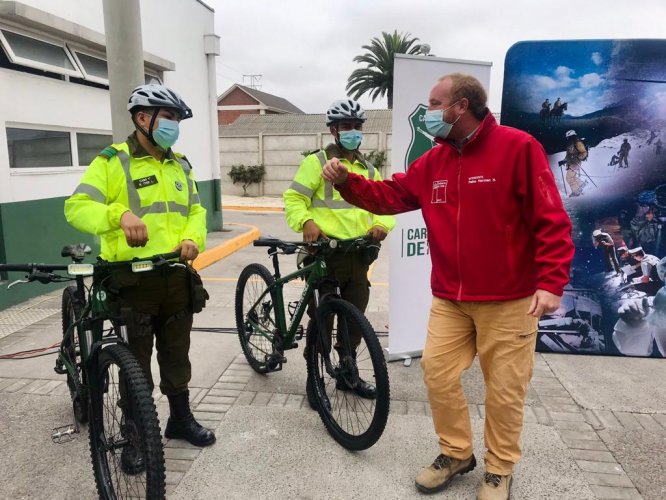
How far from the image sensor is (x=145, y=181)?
2.66m

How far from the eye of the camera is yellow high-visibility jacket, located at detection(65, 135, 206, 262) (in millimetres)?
2467

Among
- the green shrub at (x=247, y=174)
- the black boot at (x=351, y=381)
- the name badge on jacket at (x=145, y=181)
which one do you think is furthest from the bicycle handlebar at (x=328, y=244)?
the green shrub at (x=247, y=174)

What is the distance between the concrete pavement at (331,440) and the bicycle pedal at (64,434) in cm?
6

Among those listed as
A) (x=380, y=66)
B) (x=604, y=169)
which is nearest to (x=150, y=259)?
(x=604, y=169)

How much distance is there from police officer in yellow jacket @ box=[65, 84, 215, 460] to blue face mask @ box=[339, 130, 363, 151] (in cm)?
102

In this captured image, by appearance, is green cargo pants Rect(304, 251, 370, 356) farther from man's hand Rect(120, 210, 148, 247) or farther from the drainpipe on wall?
the drainpipe on wall

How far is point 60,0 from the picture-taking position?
258 inches

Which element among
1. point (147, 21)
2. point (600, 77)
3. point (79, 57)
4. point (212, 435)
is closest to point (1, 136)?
point (79, 57)

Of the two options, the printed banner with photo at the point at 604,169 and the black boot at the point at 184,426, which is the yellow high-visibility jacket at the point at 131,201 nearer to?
the black boot at the point at 184,426

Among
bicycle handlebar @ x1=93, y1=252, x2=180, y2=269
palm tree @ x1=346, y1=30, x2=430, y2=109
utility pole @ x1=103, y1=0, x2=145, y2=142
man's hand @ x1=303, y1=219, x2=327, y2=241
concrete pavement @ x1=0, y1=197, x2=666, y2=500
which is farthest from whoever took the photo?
palm tree @ x1=346, y1=30, x2=430, y2=109

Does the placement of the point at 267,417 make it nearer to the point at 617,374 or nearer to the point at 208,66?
the point at 617,374

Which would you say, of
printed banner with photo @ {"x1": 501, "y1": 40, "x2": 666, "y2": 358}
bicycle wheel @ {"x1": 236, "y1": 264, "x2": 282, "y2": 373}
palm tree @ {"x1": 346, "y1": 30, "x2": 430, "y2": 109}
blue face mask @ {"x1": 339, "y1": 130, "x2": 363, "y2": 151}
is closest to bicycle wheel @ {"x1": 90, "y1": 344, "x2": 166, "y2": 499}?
bicycle wheel @ {"x1": 236, "y1": 264, "x2": 282, "y2": 373}

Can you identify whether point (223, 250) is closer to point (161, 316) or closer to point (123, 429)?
point (161, 316)

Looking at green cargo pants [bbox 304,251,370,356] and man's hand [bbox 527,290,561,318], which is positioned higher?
man's hand [bbox 527,290,561,318]
